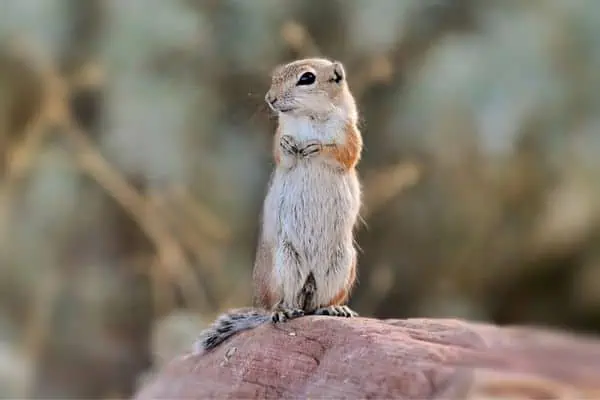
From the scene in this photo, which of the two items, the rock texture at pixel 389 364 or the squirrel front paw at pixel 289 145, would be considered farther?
the squirrel front paw at pixel 289 145

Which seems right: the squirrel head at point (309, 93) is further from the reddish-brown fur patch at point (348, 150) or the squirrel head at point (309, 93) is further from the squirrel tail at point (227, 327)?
the squirrel tail at point (227, 327)

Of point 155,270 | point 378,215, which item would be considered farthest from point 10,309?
point 378,215

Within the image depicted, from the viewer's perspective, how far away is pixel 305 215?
1.17m

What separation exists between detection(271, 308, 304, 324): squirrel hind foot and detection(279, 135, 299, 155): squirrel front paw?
8.1 inches

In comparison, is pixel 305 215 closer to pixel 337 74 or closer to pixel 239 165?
pixel 337 74

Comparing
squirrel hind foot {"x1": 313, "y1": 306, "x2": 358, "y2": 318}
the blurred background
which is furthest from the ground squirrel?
the blurred background

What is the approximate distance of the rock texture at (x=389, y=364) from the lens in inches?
30.5

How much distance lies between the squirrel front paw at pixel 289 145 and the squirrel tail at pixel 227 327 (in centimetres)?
21

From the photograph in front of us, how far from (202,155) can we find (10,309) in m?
0.59

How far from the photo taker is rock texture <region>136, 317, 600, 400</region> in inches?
30.5

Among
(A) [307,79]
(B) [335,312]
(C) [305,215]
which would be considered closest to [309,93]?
(A) [307,79]

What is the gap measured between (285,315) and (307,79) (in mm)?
322

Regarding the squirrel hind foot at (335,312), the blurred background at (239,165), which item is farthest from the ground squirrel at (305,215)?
the blurred background at (239,165)

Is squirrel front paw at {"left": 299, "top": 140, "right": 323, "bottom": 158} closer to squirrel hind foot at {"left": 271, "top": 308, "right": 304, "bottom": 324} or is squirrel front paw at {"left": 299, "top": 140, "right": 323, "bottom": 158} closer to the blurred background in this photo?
squirrel hind foot at {"left": 271, "top": 308, "right": 304, "bottom": 324}
